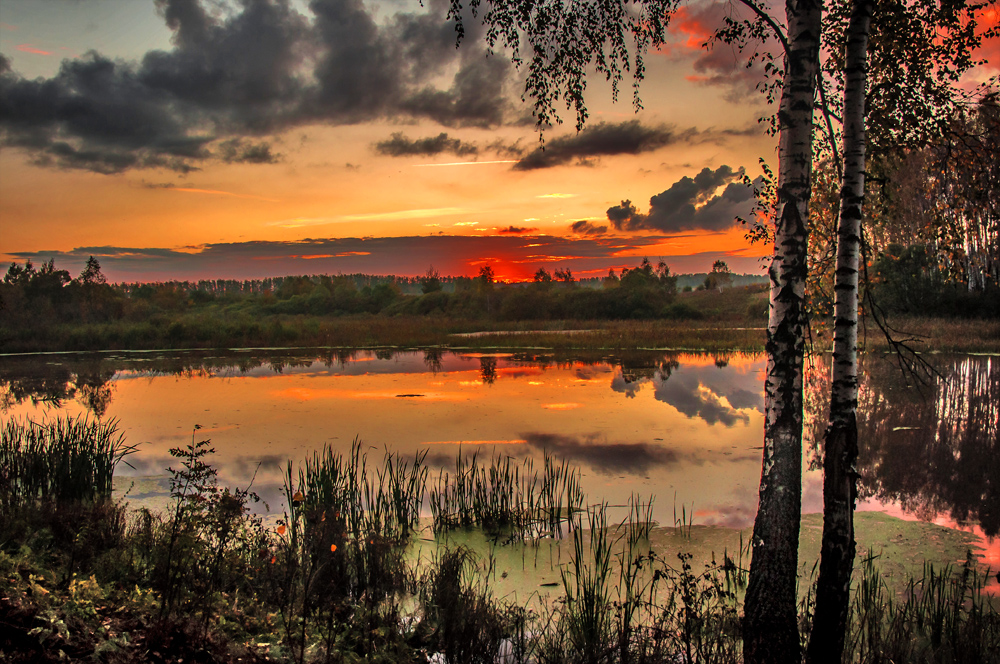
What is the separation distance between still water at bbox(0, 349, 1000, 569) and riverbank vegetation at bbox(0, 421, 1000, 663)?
185 centimetres

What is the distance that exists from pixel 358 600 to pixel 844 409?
3.92 metres

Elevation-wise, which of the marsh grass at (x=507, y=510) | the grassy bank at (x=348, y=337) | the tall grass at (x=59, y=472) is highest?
the grassy bank at (x=348, y=337)

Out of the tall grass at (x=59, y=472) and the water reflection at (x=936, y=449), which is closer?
the tall grass at (x=59, y=472)

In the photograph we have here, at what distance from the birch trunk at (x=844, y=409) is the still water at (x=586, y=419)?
6.30 feet

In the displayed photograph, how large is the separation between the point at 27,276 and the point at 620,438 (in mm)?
54129

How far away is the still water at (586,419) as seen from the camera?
7789 millimetres

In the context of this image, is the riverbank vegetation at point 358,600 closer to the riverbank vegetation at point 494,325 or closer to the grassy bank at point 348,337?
the riverbank vegetation at point 494,325

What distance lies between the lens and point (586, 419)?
12.2 metres

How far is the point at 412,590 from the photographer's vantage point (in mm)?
4953

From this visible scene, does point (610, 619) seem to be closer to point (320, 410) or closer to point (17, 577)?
point (17, 577)

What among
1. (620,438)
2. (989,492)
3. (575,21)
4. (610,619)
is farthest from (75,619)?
(989,492)

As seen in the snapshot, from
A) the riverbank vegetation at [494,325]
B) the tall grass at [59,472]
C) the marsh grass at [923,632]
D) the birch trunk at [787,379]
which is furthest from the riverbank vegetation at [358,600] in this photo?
the riverbank vegetation at [494,325]

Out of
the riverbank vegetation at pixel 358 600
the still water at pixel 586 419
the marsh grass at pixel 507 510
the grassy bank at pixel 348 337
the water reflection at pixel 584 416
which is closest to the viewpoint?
the riverbank vegetation at pixel 358 600

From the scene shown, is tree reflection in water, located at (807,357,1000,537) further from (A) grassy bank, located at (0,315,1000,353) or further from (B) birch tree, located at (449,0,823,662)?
(A) grassy bank, located at (0,315,1000,353)
